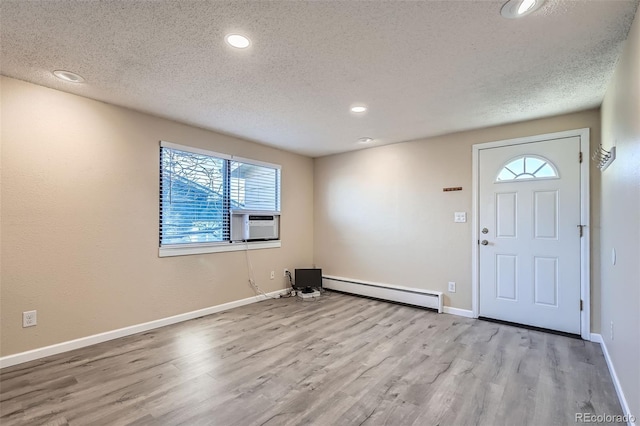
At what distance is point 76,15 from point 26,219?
183 centimetres

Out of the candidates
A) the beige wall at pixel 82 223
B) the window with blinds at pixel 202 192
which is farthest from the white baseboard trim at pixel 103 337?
the window with blinds at pixel 202 192

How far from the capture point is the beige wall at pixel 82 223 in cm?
251

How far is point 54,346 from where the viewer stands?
2.68m

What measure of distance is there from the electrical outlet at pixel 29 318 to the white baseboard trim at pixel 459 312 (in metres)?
4.36

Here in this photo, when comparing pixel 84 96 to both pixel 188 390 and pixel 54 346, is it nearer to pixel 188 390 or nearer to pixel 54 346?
pixel 54 346

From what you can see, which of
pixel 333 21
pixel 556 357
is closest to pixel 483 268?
pixel 556 357

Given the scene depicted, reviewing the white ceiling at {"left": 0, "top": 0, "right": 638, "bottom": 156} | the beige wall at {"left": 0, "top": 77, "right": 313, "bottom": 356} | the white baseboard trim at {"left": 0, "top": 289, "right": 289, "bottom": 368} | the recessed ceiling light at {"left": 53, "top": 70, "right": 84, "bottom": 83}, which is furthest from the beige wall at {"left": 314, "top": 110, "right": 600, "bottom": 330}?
the recessed ceiling light at {"left": 53, "top": 70, "right": 84, "bottom": 83}

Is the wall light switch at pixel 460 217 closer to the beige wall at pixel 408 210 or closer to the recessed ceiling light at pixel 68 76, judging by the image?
the beige wall at pixel 408 210

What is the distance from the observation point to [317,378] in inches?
90.7

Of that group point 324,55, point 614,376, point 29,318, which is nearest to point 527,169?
point 614,376

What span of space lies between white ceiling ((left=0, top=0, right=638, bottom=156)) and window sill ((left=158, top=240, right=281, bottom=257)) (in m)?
1.58

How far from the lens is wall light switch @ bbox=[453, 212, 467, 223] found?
3855 millimetres

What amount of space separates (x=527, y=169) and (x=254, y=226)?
3571 millimetres

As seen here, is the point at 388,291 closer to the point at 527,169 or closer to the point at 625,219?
the point at 527,169
